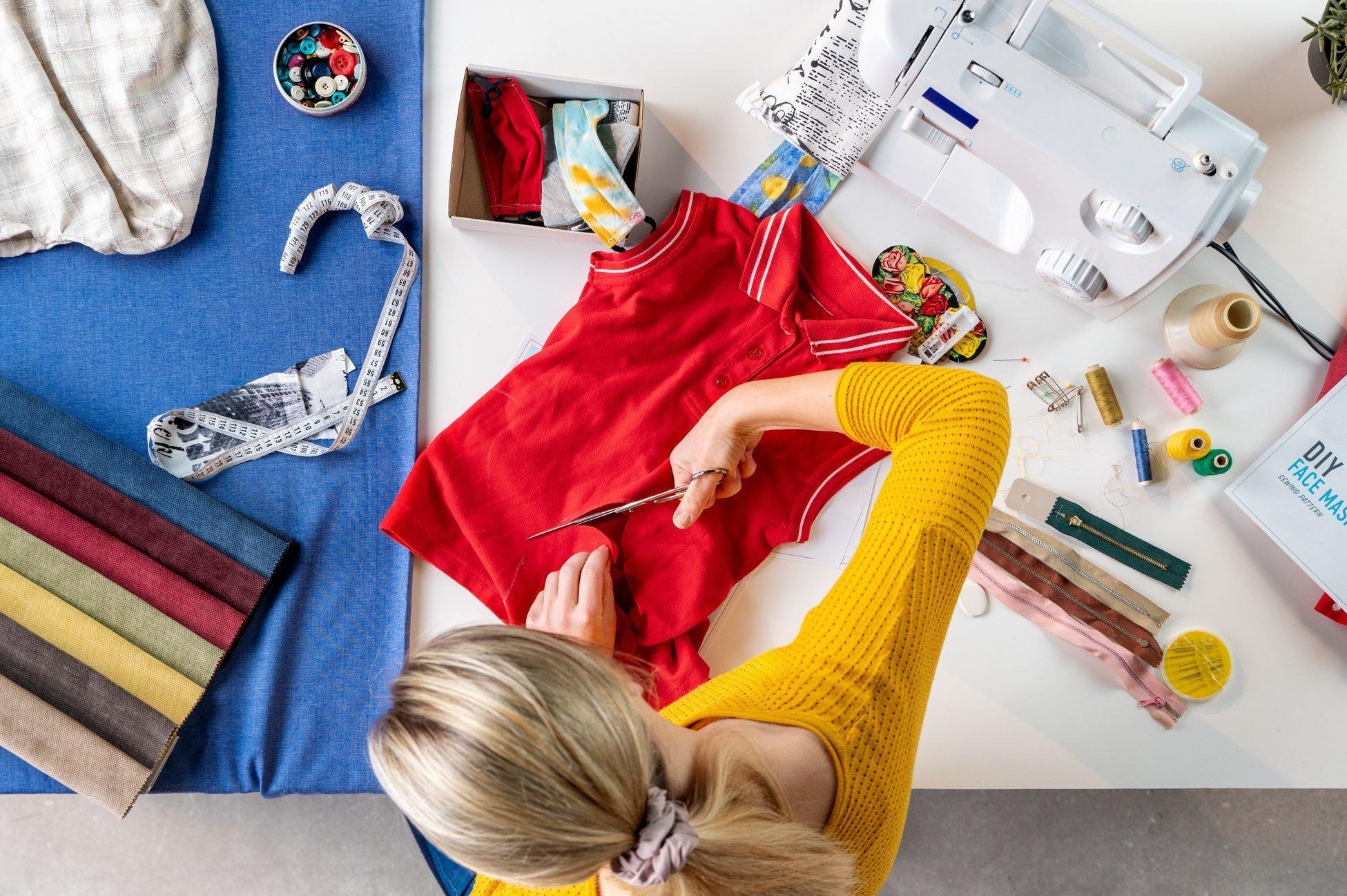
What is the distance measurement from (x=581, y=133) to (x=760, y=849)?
4.07 feet

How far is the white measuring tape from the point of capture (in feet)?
5.29

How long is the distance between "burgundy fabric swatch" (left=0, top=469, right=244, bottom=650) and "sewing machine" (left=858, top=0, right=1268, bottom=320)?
146 cm

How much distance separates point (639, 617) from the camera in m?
1.55

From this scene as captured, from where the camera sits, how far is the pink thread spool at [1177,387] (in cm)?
159

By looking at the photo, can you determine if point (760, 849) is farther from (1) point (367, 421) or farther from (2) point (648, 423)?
(1) point (367, 421)

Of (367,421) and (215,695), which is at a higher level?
(367,421)

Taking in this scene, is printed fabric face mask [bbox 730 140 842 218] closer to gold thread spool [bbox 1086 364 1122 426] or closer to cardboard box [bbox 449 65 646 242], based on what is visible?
cardboard box [bbox 449 65 646 242]

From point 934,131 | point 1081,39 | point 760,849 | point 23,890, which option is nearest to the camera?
point 760,849

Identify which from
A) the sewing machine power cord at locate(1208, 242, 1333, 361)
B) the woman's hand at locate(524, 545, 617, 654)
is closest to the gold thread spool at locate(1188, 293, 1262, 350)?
the sewing machine power cord at locate(1208, 242, 1333, 361)

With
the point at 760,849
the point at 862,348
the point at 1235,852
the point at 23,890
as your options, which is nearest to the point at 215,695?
the point at 23,890

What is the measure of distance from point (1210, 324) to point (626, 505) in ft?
3.54

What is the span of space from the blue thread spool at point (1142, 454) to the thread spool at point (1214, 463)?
10 cm

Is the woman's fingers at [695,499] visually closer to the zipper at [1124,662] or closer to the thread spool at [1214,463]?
the zipper at [1124,662]

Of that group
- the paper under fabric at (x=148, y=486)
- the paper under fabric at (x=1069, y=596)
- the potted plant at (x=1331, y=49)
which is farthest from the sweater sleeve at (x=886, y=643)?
the potted plant at (x=1331, y=49)
